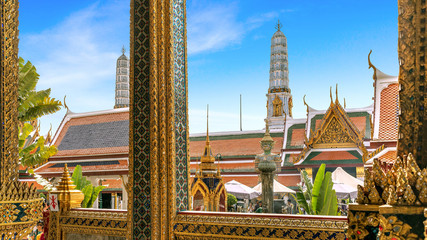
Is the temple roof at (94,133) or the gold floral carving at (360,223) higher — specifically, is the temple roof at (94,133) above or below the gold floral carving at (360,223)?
above

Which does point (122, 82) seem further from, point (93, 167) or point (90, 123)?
point (93, 167)

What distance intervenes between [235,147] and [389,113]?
1001cm

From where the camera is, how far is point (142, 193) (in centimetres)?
405

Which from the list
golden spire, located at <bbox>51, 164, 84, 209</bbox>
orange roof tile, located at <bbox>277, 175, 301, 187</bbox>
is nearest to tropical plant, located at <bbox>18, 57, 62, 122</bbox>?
golden spire, located at <bbox>51, 164, 84, 209</bbox>

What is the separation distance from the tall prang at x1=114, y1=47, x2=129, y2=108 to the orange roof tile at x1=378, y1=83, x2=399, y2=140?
30.5m

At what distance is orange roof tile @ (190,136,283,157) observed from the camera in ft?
64.5

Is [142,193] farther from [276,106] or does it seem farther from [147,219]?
[276,106]

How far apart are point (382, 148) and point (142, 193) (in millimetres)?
7089

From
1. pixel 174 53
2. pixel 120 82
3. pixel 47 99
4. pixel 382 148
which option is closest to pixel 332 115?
pixel 382 148

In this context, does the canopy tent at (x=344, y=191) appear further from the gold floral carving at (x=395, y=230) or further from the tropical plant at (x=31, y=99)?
the gold floral carving at (x=395, y=230)

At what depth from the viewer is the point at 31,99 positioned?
25.1ft

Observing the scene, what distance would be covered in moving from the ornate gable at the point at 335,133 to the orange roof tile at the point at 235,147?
6.23 feet

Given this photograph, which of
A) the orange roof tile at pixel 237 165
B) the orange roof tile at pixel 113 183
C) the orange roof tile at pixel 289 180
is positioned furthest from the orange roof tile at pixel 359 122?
the orange roof tile at pixel 113 183

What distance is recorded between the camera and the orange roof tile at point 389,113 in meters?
10.6
